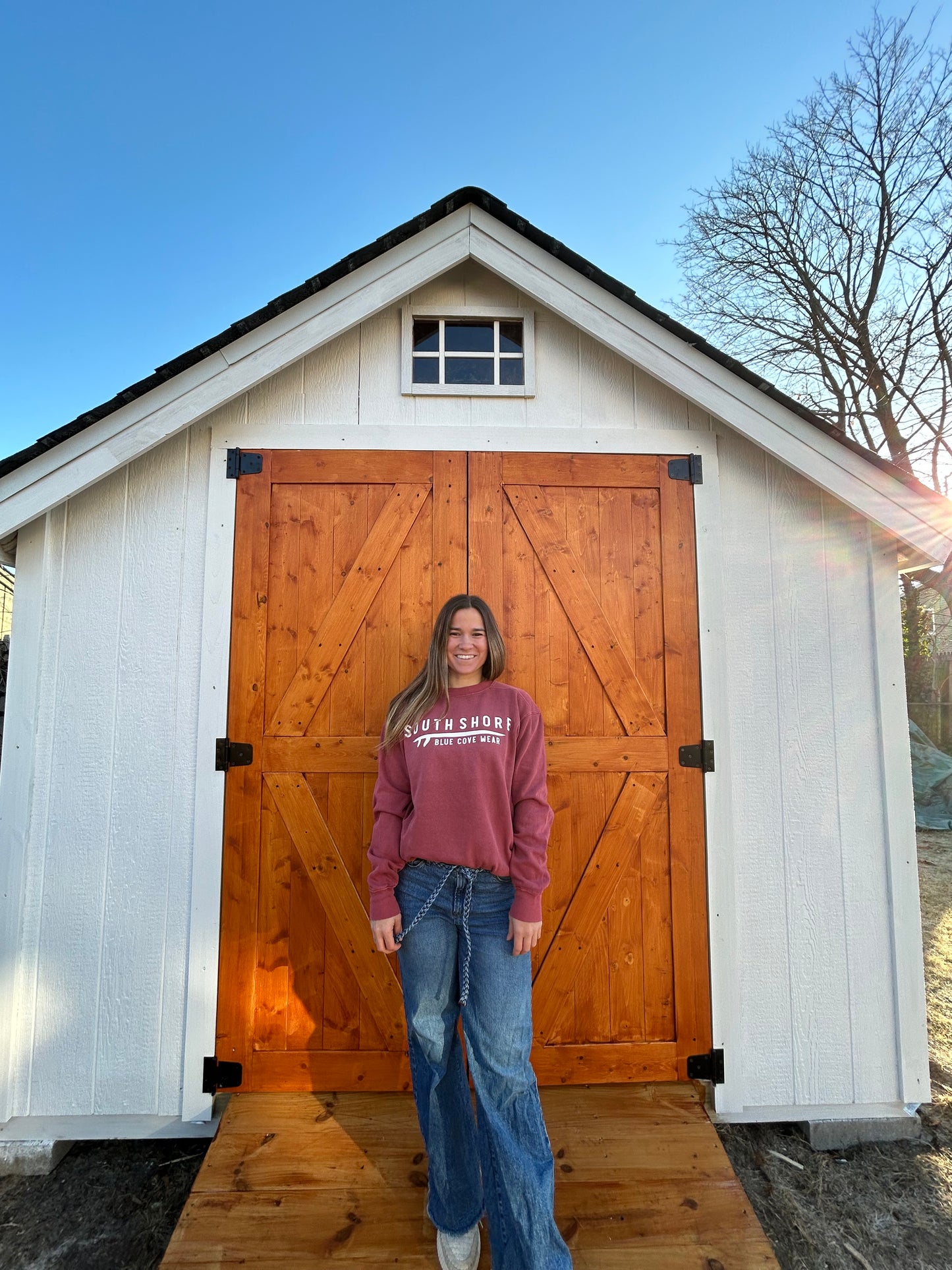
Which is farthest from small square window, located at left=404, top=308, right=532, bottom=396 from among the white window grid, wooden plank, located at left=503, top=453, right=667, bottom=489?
wooden plank, located at left=503, top=453, right=667, bottom=489

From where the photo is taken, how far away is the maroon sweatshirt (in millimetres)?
1767

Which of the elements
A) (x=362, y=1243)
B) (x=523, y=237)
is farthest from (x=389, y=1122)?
(x=523, y=237)

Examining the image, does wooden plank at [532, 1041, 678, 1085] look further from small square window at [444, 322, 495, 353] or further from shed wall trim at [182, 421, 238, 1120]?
small square window at [444, 322, 495, 353]

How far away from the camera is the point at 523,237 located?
2521mm

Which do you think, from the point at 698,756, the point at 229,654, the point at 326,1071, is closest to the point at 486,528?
the point at 229,654

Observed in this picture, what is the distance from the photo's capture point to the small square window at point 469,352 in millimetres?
2764

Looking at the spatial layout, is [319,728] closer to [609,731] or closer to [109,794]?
→ [109,794]

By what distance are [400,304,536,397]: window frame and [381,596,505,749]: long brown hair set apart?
1.16 meters

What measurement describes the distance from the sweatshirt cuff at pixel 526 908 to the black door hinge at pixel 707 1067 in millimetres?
1370

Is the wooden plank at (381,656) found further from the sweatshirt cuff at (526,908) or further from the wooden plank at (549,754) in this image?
the sweatshirt cuff at (526,908)

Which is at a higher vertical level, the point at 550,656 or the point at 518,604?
the point at 518,604

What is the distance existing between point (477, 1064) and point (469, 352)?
8.85 ft

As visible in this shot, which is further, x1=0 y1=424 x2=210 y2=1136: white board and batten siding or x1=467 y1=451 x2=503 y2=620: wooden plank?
x1=467 y1=451 x2=503 y2=620: wooden plank

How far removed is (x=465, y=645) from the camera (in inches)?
78.5
